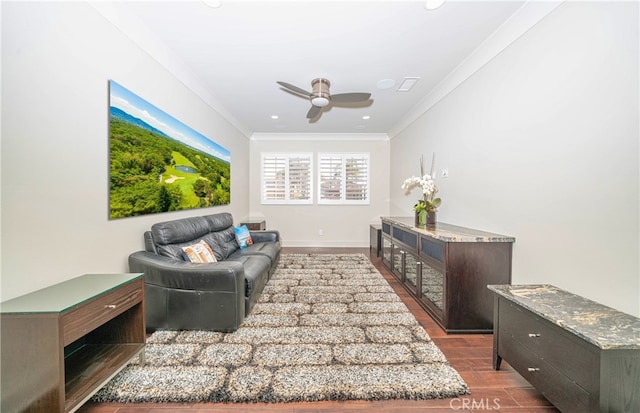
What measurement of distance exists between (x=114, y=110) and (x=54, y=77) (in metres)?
0.45

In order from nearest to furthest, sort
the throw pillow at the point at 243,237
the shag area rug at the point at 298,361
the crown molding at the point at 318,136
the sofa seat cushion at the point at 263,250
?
the shag area rug at the point at 298,361, the sofa seat cushion at the point at 263,250, the throw pillow at the point at 243,237, the crown molding at the point at 318,136

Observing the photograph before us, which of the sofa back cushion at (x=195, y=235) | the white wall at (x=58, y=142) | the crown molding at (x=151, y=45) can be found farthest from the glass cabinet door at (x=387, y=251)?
the crown molding at (x=151, y=45)

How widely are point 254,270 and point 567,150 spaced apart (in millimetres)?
2847

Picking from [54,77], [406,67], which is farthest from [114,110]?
[406,67]

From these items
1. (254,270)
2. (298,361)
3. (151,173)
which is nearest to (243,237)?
(254,270)

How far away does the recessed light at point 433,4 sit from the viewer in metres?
1.97

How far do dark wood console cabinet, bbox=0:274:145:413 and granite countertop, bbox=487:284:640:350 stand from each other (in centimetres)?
247

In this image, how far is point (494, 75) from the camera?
2.48 meters

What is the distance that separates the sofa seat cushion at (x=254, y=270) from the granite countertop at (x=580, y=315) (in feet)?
6.82

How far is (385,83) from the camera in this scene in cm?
340

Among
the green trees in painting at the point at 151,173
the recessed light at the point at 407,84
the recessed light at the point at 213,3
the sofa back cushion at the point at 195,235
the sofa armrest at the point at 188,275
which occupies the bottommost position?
the sofa armrest at the point at 188,275

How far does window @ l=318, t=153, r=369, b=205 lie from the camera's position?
20.4 feet

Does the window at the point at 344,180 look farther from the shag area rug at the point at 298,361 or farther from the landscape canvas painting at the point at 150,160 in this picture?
the shag area rug at the point at 298,361

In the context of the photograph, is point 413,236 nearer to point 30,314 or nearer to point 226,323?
point 226,323
